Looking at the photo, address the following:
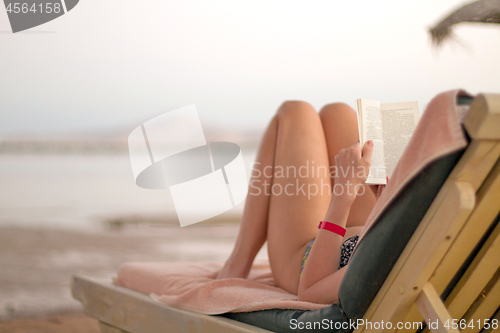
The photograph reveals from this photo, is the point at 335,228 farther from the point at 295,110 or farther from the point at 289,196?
the point at 295,110

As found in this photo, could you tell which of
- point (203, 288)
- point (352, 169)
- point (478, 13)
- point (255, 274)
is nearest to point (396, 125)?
point (352, 169)

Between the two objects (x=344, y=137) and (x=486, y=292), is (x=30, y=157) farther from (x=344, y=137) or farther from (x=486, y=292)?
(x=486, y=292)

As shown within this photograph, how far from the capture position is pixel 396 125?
2.88ft

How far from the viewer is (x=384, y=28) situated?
28.8 feet

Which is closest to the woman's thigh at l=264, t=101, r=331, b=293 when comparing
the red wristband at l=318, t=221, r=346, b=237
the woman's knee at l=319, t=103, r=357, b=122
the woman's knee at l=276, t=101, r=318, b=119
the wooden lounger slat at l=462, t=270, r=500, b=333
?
the woman's knee at l=276, t=101, r=318, b=119

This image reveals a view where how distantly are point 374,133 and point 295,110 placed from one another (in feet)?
1.50

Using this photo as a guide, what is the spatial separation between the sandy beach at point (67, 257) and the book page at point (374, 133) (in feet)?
5.13

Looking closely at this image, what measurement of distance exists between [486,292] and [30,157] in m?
7.04

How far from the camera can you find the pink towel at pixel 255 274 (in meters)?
0.53

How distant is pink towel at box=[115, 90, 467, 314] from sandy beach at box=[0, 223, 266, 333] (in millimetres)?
791

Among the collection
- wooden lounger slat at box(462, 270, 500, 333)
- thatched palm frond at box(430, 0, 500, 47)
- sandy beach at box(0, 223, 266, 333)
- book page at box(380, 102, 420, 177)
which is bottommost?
sandy beach at box(0, 223, 266, 333)

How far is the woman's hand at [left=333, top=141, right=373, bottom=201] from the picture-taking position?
0.87 meters

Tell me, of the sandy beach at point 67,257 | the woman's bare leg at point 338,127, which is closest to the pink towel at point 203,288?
the woman's bare leg at point 338,127

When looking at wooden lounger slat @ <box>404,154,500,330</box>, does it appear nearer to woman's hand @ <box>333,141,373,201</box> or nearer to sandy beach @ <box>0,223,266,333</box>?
woman's hand @ <box>333,141,373,201</box>
